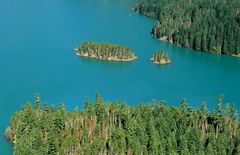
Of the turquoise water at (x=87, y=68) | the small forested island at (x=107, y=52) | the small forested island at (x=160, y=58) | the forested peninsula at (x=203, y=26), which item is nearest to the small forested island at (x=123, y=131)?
the turquoise water at (x=87, y=68)

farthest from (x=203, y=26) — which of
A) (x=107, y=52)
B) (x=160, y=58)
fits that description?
(x=107, y=52)

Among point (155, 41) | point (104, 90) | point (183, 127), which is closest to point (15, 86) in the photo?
point (104, 90)

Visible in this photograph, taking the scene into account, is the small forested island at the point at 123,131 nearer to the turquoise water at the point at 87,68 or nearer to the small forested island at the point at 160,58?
the turquoise water at the point at 87,68

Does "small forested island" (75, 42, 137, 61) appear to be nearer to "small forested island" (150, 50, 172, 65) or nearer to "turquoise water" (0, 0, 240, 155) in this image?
"turquoise water" (0, 0, 240, 155)

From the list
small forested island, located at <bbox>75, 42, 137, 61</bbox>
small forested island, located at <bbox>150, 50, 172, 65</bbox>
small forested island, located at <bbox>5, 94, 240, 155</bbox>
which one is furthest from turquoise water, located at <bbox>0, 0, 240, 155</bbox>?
small forested island, located at <bbox>5, 94, 240, 155</bbox>

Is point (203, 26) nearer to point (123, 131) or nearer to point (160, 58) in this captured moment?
point (160, 58)

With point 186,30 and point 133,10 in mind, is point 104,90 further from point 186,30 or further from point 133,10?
point 133,10
